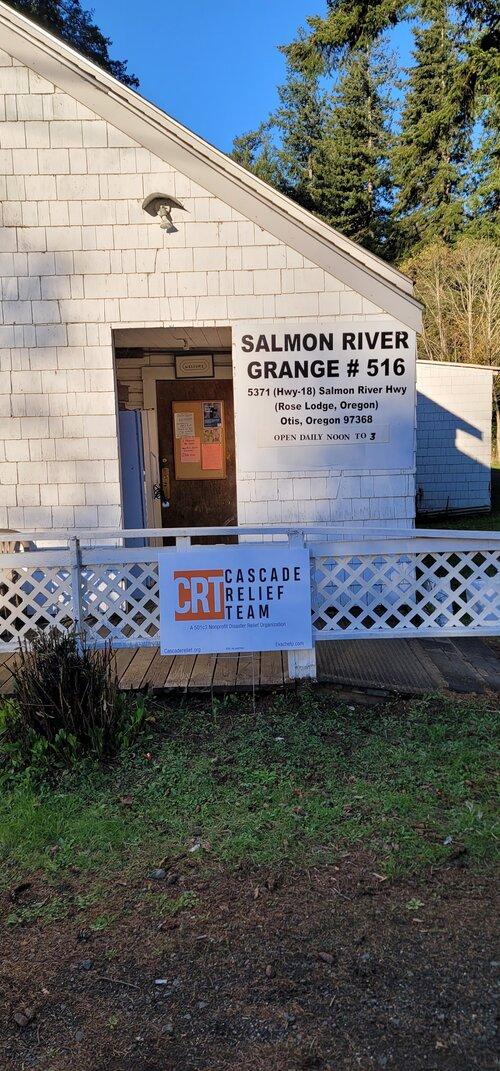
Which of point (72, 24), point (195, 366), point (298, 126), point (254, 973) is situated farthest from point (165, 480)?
point (298, 126)

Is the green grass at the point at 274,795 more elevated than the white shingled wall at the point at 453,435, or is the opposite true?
the white shingled wall at the point at 453,435

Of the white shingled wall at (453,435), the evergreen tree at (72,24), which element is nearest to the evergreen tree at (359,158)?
the evergreen tree at (72,24)

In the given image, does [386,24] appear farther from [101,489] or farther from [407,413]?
[101,489]

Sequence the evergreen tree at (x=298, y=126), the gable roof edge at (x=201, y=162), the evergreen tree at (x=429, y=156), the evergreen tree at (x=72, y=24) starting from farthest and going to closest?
the evergreen tree at (x=298, y=126) → the evergreen tree at (x=429, y=156) → the evergreen tree at (x=72, y=24) → the gable roof edge at (x=201, y=162)

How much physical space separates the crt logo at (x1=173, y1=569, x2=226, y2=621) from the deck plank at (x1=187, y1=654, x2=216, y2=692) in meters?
0.46

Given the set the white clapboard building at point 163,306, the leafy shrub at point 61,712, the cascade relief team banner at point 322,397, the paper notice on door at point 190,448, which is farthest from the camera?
the paper notice on door at point 190,448

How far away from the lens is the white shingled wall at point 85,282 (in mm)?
6320

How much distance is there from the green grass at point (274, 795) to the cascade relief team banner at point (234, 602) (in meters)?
0.46

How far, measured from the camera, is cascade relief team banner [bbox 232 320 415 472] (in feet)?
21.7

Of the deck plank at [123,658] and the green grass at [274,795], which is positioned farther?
the deck plank at [123,658]

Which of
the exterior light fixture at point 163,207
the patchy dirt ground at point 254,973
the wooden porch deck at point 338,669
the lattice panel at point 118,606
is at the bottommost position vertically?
the patchy dirt ground at point 254,973

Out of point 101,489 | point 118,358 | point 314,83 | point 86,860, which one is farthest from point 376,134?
point 86,860

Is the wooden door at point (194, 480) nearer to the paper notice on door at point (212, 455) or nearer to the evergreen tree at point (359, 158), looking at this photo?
the paper notice on door at point (212, 455)

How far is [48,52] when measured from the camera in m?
6.11
